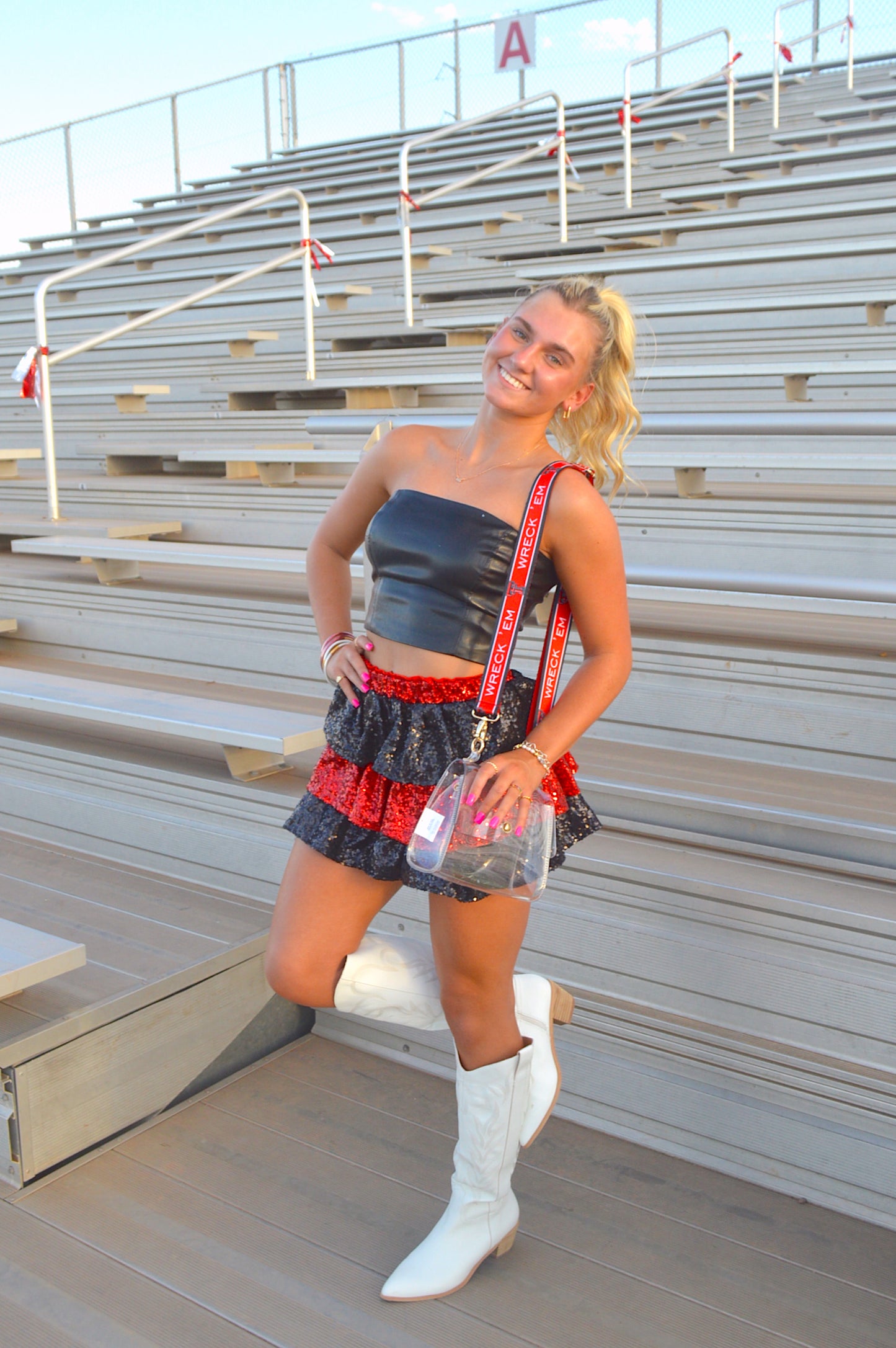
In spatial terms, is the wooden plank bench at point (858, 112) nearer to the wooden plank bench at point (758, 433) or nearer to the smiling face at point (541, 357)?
the wooden plank bench at point (758, 433)

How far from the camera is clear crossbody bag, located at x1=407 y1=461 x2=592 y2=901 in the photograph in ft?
4.02

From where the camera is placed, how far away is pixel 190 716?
7.97 ft

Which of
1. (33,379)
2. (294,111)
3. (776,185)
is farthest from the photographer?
(294,111)

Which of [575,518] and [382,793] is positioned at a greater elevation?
[575,518]

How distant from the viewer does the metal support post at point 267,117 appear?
10.4m

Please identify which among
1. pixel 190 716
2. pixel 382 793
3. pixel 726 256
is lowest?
pixel 190 716

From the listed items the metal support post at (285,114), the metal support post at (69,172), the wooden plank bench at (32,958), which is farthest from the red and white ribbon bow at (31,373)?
the metal support post at (285,114)

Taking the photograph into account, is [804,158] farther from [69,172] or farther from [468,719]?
[69,172]

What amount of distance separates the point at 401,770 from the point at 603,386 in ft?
1.70

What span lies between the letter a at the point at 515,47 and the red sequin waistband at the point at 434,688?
9.17 meters

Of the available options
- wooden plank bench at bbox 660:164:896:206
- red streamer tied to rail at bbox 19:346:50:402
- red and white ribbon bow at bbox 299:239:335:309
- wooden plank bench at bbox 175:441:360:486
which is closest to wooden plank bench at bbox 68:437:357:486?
wooden plank bench at bbox 175:441:360:486

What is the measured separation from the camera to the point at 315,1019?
2162 millimetres

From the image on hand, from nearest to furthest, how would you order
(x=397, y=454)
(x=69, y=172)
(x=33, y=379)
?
(x=397, y=454) < (x=33, y=379) < (x=69, y=172)

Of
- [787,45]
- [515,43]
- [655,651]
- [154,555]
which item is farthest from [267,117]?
[655,651]
